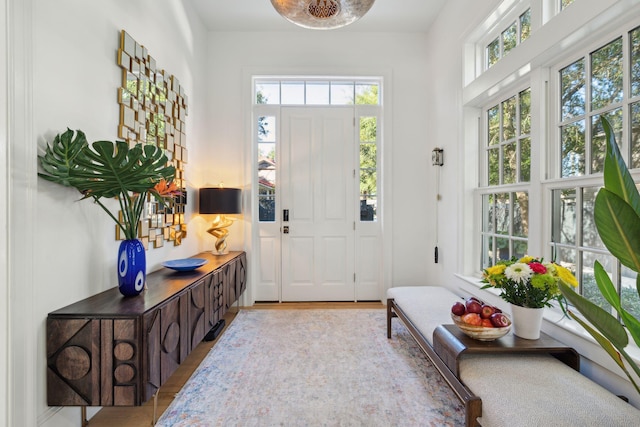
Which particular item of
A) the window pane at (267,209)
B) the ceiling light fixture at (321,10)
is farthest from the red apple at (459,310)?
the window pane at (267,209)

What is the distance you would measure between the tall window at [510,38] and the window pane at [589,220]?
121 centimetres

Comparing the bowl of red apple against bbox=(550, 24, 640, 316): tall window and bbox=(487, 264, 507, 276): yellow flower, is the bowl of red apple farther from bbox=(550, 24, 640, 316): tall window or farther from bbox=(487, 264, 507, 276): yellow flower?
bbox=(550, 24, 640, 316): tall window

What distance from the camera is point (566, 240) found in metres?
1.89

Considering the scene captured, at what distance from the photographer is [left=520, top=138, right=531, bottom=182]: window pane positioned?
2223 millimetres

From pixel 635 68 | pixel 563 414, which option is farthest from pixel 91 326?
pixel 635 68

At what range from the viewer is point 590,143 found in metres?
1.73

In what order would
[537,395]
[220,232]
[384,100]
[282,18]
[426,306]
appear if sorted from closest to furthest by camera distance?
[537,395], [426,306], [220,232], [282,18], [384,100]

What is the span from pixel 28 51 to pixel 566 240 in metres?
2.98

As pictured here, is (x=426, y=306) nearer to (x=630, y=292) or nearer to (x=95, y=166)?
(x=630, y=292)

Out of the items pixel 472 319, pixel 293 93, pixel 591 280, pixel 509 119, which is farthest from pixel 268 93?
pixel 591 280

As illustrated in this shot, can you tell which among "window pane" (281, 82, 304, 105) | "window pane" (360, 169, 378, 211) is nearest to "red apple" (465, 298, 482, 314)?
"window pane" (360, 169, 378, 211)

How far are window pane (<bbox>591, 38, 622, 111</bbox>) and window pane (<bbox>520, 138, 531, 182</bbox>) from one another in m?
0.52

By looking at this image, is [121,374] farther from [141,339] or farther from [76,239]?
[76,239]

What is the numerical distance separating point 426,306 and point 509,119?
162 centimetres
